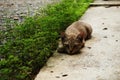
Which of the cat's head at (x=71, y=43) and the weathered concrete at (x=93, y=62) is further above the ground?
the cat's head at (x=71, y=43)

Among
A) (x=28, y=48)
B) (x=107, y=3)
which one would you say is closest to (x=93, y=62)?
Result: (x=28, y=48)

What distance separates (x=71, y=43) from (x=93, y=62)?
670mm

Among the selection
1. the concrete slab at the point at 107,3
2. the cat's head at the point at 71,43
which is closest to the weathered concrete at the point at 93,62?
the cat's head at the point at 71,43

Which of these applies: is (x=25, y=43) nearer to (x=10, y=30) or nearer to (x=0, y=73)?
(x=0, y=73)

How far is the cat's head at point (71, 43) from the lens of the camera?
24.0 ft

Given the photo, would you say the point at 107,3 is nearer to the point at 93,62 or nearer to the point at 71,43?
the point at 71,43

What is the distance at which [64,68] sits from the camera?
6.61 m

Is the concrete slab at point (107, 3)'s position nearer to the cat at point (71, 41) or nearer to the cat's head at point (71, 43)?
the cat at point (71, 41)

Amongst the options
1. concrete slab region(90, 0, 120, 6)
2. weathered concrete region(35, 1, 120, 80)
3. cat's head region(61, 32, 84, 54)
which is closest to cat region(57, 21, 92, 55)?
cat's head region(61, 32, 84, 54)

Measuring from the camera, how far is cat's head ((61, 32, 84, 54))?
730cm

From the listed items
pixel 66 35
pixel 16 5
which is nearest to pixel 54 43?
pixel 66 35

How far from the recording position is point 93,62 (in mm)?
6891

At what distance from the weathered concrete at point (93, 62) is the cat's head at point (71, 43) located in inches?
4.4

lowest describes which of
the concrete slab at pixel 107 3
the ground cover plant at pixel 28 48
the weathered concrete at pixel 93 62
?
the weathered concrete at pixel 93 62
